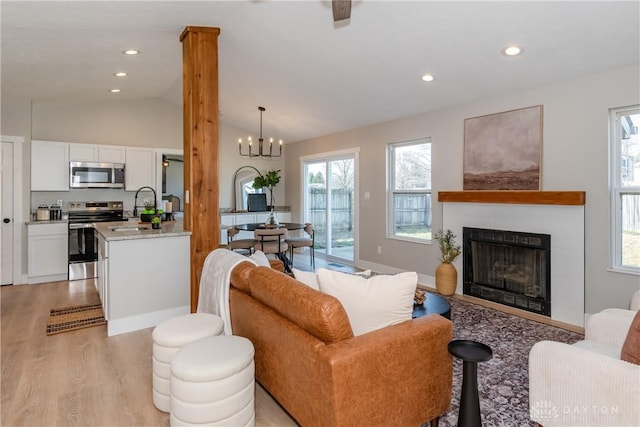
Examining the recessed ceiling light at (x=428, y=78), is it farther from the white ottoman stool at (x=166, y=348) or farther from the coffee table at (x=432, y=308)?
the white ottoman stool at (x=166, y=348)

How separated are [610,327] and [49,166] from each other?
6692mm

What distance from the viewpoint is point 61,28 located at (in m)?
3.00

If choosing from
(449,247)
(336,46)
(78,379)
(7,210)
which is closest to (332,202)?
(449,247)

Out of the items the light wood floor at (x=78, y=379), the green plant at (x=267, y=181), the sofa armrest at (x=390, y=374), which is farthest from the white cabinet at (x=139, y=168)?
the sofa armrest at (x=390, y=374)

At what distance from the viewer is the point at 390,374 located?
170 centimetres

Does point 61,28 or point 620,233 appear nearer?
point 61,28

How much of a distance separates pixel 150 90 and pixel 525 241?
5793mm

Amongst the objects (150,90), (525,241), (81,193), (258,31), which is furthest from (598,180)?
(81,193)

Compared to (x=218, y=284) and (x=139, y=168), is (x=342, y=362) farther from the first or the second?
(x=139, y=168)

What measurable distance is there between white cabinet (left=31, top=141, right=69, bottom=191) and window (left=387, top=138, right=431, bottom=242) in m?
4.98

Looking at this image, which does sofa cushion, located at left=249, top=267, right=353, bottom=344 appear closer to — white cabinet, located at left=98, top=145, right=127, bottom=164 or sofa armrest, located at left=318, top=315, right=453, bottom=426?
sofa armrest, located at left=318, top=315, right=453, bottom=426

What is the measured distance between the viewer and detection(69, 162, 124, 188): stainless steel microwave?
551cm

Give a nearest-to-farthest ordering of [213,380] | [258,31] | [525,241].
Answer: [213,380]
[258,31]
[525,241]

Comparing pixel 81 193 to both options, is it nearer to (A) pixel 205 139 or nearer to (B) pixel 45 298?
→ (B) pixel 45 298
